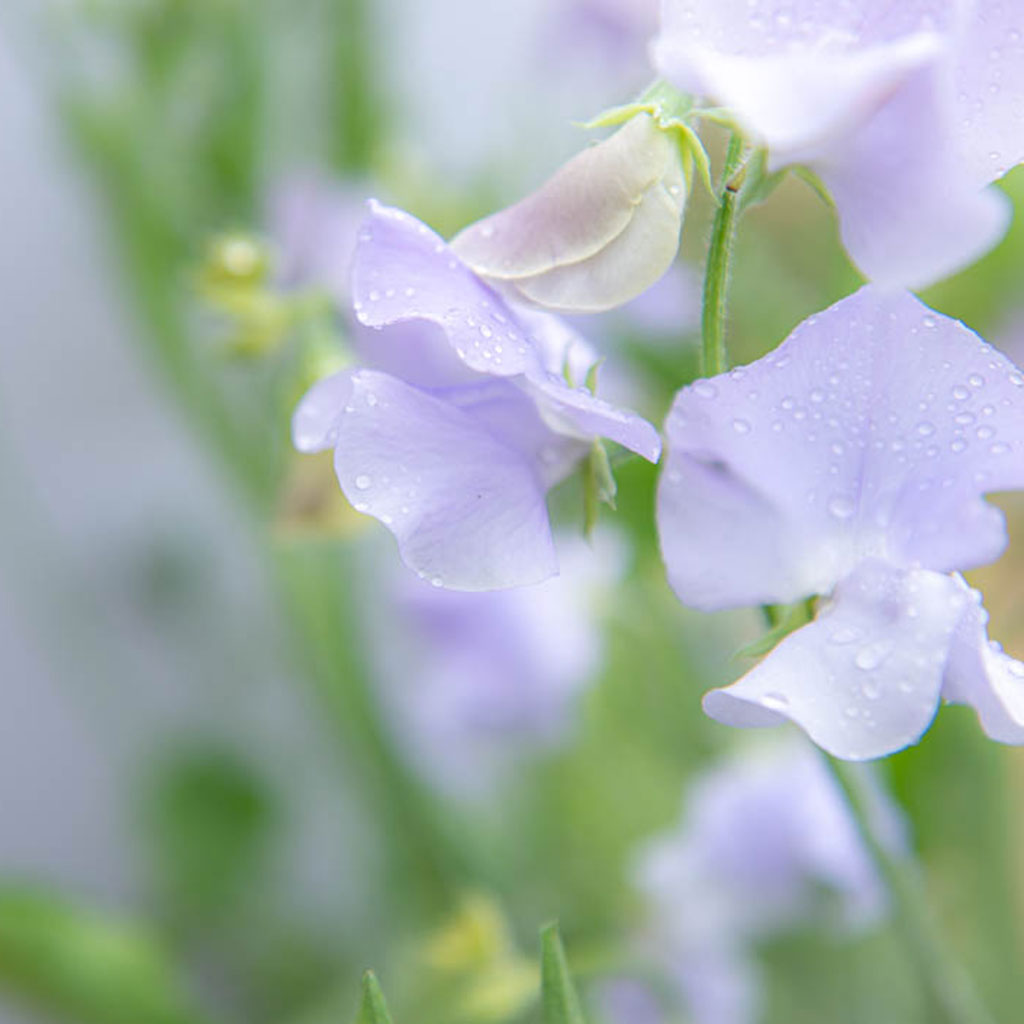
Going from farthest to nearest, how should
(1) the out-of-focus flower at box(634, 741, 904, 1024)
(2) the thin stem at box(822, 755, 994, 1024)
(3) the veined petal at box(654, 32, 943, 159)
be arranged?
(1) the out-of-focus flower at box(634, 741, 904, 1024) → (2) the thin stem at box(822, 755, 994, 1024) → (3) the veined petal at box(654, 32, 943, 159)

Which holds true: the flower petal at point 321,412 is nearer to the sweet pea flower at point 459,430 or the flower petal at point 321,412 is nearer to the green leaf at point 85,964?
the sweet pea flower at point 459,430

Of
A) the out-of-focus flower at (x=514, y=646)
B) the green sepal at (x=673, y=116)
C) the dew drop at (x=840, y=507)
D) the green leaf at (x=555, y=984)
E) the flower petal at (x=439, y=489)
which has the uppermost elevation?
the out-of-focus flower at (x=514, y=646)

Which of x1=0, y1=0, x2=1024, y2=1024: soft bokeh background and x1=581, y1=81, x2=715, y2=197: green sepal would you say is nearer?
x1=581, y1=81, x2=715, y2=197: green sepal

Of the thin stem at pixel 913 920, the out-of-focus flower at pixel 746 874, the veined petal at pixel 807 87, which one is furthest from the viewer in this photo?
the out-of-focus flower at pixel 746 874

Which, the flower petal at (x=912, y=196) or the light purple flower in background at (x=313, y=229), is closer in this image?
the flower petal at (x=912, y=196)

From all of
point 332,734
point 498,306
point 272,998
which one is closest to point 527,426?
point 498,306

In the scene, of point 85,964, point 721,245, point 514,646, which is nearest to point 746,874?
point 514,646

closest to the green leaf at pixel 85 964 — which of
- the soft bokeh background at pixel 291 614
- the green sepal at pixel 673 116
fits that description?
the soft bokeh background at pixel 291 614

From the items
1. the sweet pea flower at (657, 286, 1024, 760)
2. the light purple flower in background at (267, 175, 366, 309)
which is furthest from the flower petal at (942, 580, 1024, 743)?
the light purple flower in background at (267, 175, 366, 309)

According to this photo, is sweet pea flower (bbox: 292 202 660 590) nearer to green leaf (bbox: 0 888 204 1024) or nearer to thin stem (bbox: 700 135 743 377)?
thin stem (bbox: 700 135 743 377)
